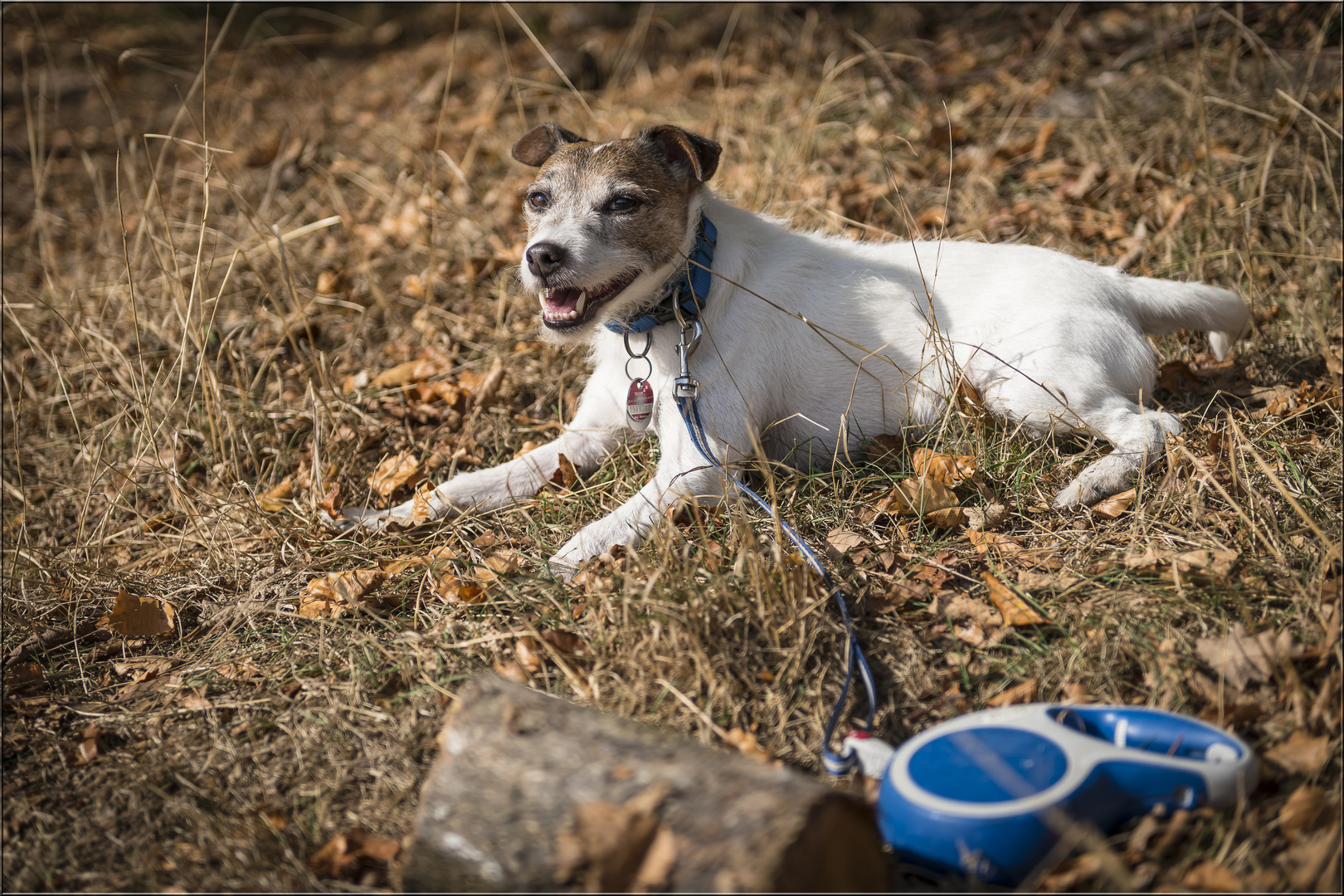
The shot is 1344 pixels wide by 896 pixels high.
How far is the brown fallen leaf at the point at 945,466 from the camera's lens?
3.28 metres

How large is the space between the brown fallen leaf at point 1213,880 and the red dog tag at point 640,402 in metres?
2.33

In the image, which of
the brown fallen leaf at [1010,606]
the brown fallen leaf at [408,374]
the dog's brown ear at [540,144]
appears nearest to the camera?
the brown fallen leaf at [1010,606]

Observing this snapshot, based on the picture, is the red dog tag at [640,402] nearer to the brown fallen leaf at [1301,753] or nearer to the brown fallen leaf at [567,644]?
the brown fallen leaf at [567,644]

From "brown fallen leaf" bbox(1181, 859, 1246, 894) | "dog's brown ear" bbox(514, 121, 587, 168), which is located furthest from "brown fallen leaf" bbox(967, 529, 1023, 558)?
"dog's brown ear" bbox(514, 121, 587, 168)

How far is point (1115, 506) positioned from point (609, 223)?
2.22 m

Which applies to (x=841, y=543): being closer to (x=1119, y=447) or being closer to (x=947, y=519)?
(x=947, y=519)

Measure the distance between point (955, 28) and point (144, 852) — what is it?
814 centimetres

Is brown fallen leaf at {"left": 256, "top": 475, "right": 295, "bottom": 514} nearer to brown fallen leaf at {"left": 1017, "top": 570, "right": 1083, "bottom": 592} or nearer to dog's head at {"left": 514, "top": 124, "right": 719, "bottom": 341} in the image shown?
dog's head at {"left": 514, "top": 124, "right": 719, "bottom": 341}

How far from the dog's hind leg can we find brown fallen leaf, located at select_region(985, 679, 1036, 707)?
100cm

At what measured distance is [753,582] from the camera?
2656mm

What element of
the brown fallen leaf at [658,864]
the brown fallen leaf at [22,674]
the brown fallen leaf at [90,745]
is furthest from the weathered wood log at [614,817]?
the brown fallen leaf at [22,674]

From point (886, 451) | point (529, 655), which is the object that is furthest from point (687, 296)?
point (529, 655)

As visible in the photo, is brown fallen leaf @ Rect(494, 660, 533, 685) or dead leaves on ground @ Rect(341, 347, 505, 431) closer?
brown fallen leaf @ Rect(494, 660, 533, 685)

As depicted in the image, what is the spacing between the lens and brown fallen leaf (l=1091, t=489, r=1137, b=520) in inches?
122
